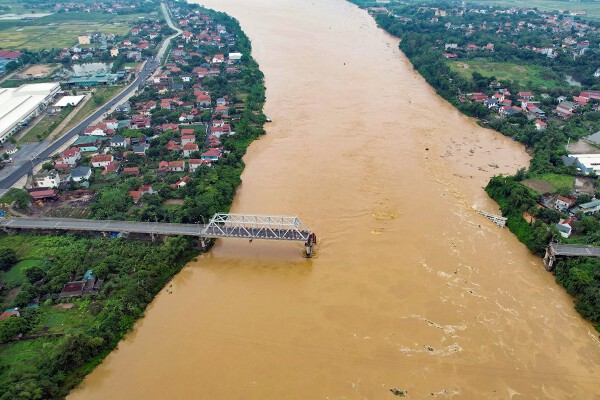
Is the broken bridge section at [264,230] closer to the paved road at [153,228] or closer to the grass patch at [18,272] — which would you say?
the paved road at [153,228]

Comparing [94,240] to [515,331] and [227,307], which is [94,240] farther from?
[515,331]

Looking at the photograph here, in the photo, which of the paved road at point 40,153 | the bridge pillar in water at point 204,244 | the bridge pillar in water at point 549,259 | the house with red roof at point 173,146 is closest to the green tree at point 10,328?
the bridge pillar in water at point 204,244

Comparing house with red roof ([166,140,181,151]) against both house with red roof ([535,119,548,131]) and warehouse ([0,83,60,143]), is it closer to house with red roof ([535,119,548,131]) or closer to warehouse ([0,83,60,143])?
warehouse ([0,83,60,143])

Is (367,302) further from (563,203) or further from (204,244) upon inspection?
(563,203)

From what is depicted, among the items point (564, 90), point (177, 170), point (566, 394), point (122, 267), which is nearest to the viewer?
point (566, 394)

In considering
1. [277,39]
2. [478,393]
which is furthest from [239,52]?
Answer: [478,393]
